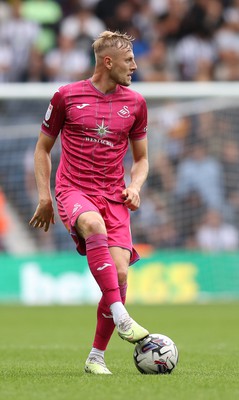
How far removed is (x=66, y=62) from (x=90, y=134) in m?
12.4

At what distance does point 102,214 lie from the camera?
7.01 meters

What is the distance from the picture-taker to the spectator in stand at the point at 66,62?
19.0 meters

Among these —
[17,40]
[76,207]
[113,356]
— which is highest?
[17,40]

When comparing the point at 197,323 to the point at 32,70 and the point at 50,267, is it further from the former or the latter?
the point at 32,70

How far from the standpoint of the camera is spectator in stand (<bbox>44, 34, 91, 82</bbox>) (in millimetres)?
18984

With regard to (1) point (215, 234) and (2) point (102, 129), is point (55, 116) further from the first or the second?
(1) point (215, 234)

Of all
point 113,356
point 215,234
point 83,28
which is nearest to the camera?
point 113,356

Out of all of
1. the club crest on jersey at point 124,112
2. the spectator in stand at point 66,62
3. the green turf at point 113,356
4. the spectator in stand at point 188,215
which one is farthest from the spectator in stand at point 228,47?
the club crest on jersey at point 124,112

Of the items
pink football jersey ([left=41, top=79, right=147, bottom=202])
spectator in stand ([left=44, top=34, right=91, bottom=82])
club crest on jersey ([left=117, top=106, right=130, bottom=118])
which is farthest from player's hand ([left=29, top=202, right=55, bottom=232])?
spectator in stand ([left=44, top=34, right=91, bottom=82])

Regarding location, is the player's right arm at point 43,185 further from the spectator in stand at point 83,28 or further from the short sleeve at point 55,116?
the spectator in stand at point 83,28

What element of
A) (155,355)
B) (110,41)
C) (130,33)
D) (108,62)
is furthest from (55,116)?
(130,33)

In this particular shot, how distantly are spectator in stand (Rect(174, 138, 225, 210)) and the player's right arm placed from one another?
10551 mm

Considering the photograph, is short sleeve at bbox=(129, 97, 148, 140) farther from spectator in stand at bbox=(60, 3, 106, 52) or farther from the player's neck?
Answer: spectator in stand at bbox=(60, 3, 106, 52)

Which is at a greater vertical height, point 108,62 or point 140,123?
point 108,62
